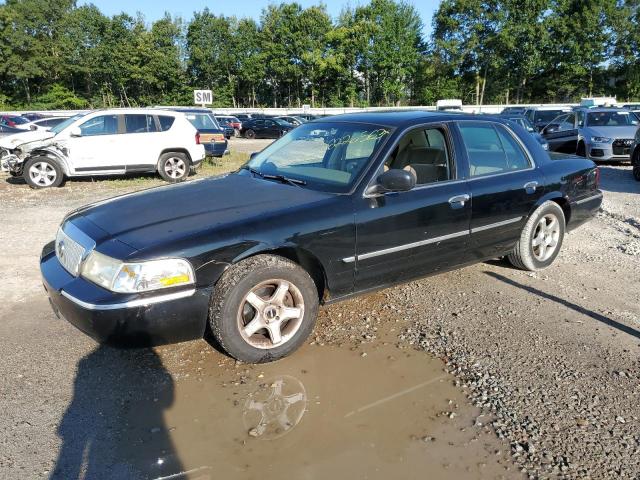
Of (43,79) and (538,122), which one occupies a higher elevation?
(43,79)

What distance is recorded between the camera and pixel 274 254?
345 centimetres

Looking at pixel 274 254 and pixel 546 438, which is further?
pixel 274 254

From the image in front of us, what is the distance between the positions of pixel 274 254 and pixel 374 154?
3.84 feet

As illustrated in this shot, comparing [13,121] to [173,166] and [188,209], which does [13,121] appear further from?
[188,209]

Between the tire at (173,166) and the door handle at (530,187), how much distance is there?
8891mm

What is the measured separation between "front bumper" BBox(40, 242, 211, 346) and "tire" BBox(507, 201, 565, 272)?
3.29 m

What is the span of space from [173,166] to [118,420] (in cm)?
996

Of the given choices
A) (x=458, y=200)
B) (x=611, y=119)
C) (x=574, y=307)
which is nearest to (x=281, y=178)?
(x=458, y=200)

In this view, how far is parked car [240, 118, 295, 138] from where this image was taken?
31477 mm

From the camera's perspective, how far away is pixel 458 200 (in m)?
4.21

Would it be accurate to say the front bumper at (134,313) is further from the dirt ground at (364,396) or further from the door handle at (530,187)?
the door handle at (530,187)

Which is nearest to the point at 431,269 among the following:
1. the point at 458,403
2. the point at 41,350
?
the point at 458,403

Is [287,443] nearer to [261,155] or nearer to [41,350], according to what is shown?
[41,350]

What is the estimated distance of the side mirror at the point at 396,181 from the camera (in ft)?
12.0
